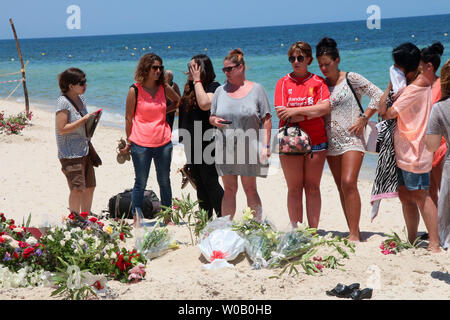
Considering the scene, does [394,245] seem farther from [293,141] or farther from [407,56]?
[407,56]

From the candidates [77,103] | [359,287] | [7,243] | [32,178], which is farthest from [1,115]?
[359,287]

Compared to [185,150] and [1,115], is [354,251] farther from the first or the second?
[1,115]

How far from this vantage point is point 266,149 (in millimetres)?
4645

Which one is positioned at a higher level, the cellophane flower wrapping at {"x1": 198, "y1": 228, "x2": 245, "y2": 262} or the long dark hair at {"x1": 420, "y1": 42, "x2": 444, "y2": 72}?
the long dark hair at {"x1": 420, "y1": 42, "x2": 444, "y2": 72}

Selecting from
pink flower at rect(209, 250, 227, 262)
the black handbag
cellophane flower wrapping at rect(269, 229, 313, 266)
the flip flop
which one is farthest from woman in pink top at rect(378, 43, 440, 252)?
pink flower at rect(209, 250, 227, 262)

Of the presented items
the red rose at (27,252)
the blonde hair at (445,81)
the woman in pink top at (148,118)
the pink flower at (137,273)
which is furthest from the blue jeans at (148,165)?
the blonde hair at (445,81)

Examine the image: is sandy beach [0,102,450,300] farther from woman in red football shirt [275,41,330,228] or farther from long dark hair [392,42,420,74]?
long dark hair [392,42,420,74]

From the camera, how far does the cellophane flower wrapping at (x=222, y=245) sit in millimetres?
4086

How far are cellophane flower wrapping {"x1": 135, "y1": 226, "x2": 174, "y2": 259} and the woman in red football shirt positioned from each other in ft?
3.62

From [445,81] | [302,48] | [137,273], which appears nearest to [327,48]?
[302,48]

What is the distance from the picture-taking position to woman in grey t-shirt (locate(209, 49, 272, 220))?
182 inches

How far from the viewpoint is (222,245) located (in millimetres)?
4105

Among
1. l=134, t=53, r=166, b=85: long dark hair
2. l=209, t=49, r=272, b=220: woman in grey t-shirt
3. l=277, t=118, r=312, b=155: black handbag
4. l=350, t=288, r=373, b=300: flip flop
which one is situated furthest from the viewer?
l=134, t=53, r=166, b=85: long dark hair

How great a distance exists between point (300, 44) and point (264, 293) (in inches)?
83.8
